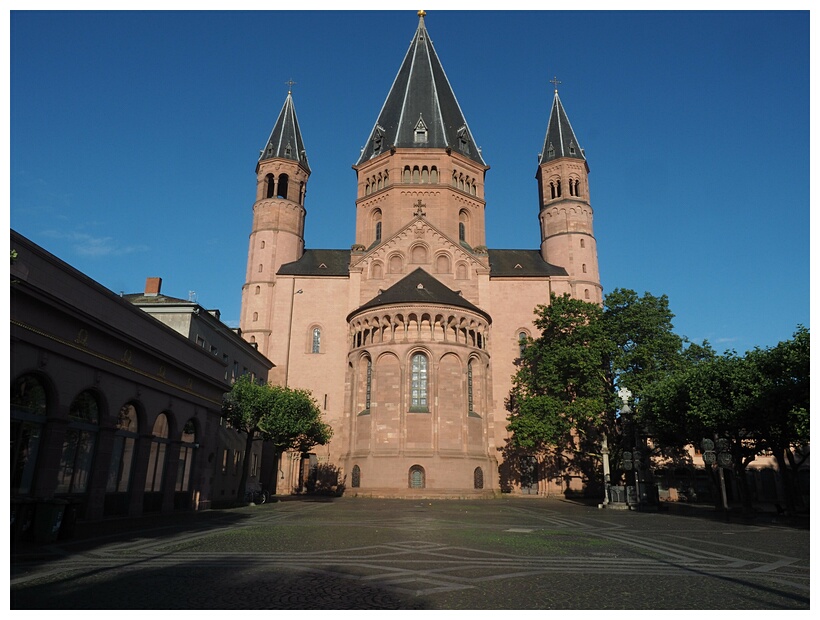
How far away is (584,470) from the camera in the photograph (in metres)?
43.8

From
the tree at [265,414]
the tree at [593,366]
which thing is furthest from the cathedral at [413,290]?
the tree at [265,414]

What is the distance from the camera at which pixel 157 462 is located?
23.6m

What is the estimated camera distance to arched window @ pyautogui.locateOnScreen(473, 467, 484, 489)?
41750 millimetres

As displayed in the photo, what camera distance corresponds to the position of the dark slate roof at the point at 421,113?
59.3 meters

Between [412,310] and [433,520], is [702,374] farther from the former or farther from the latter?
[412,310]

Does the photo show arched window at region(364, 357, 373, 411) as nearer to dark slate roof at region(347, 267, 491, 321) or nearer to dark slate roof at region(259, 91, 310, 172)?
dark slate roof at region(347, 267, 491, 321)

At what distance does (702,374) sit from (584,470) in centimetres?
1856

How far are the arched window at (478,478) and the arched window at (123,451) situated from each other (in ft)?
84.3

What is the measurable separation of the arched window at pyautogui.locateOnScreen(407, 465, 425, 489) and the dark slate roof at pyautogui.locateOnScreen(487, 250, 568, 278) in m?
20.7

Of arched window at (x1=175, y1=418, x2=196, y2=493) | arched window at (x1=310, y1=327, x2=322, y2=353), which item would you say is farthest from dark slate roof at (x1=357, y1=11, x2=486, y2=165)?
arched window at (x1=175, y1=418, x2=196, y2=493)

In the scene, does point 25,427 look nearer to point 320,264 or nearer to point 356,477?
point 356,477

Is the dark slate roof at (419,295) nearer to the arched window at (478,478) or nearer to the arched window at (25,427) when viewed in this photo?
the arched window at (478,478)

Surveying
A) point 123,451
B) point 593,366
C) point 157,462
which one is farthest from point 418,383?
point 123,451
